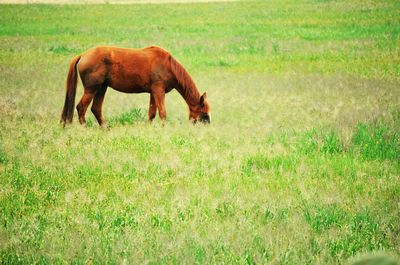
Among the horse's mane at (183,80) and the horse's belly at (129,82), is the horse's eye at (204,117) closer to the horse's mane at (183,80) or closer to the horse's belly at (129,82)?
the horse's mane at (183,80)

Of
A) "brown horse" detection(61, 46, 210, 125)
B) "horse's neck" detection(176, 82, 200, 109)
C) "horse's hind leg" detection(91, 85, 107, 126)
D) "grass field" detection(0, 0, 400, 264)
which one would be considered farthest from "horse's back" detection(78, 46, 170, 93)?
"grass field" detection(0, 0, 400, 264)

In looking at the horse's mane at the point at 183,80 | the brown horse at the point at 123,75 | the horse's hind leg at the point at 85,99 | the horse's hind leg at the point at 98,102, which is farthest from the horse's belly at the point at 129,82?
the horse's mane at the point at 183,80

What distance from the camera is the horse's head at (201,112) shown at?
10.9 metres

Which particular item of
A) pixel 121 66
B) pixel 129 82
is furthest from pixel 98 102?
pixel 121 66

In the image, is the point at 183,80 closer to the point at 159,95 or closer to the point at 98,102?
the point at 159,95

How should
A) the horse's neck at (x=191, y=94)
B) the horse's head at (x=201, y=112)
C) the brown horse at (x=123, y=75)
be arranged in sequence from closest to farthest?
the brown horse at (x=123, y=75), the horse's neck at (x=191, y=94), the horse's head at (x=201, y=112)

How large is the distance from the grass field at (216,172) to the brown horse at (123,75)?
0.58 metres

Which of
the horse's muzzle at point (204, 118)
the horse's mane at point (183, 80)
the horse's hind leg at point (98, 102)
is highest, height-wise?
the horse's mane at point (183, 80)

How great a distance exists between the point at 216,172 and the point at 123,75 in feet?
12.2

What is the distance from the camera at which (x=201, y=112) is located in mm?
10969

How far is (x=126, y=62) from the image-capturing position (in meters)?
10.4

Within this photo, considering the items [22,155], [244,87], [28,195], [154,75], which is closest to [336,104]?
[244,87]

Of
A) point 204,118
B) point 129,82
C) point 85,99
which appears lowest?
point 204,118

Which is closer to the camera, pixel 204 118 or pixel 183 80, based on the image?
pixel 183 80
